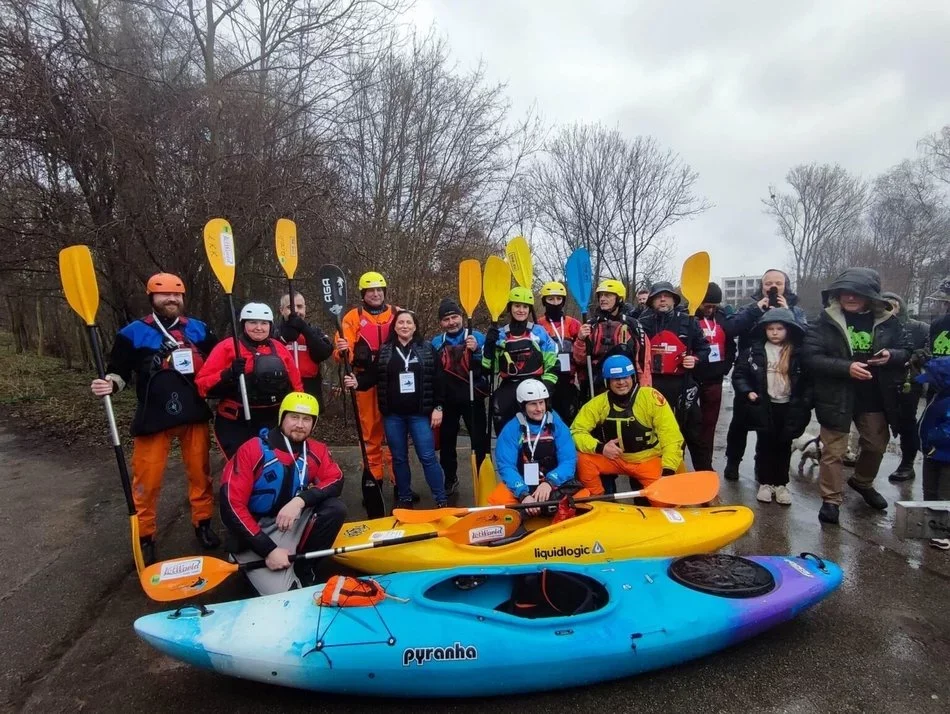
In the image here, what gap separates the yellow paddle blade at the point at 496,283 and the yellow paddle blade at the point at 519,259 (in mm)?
144

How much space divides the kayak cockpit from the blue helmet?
1.70m

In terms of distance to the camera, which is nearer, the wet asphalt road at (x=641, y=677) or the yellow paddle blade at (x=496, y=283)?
the wet asphalt road at (x=641, y=677)

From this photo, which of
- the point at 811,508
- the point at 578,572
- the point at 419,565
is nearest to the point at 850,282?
the point at 811,508

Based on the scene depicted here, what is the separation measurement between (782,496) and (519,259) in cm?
355

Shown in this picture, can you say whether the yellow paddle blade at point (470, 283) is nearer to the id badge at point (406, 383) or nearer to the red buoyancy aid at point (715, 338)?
the id badge at point (406, 383)

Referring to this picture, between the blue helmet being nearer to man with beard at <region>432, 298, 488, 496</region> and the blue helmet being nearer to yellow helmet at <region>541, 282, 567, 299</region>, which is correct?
yellow helmet at <region>541, 282, 567, 299</region>

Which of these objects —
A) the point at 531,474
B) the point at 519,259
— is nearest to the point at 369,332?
the point at 531,474

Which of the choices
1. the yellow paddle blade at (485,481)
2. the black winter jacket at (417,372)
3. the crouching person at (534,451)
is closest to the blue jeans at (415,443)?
the black winter jacket at (417,372)

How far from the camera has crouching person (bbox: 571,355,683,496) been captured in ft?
13.3

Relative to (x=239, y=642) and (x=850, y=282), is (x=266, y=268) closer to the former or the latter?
(x=239, y=642)

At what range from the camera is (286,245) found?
16.3 feet

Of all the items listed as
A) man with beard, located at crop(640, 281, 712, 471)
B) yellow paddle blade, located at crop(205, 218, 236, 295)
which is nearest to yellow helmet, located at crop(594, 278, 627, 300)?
man with beard, located at crop(640, 281, 712, 471)

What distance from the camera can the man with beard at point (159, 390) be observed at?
369 cm

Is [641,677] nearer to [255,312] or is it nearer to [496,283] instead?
[255,312]
